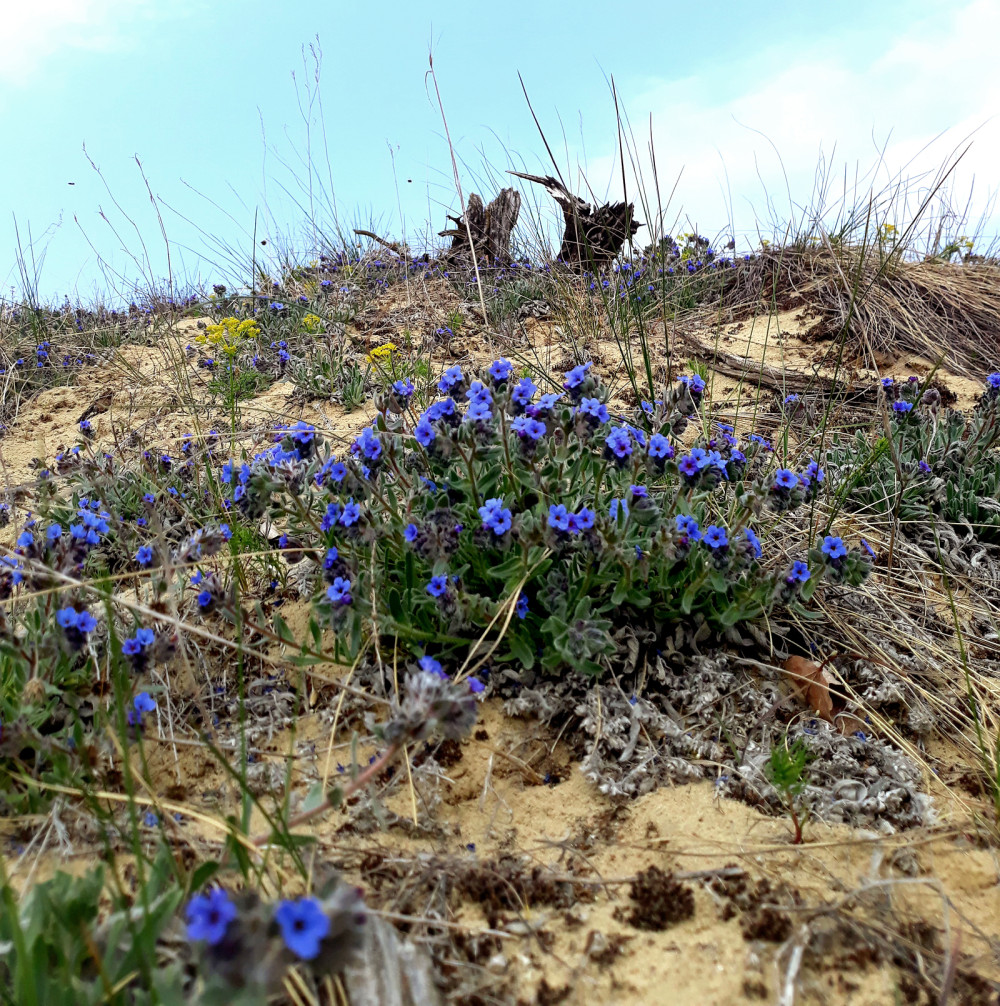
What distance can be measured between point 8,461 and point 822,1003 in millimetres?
6074

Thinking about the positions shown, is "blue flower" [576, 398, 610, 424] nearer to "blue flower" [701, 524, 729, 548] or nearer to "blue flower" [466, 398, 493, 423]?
"blue flower" [466, 398, 493, 423]

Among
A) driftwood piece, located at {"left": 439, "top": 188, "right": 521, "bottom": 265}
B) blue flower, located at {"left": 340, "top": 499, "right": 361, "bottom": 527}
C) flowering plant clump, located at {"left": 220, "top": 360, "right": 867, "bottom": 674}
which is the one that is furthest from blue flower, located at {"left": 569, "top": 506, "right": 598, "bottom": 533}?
driftwood piece, located at {"left": 439, "top": 188, "right": 521, "bottom": 265}

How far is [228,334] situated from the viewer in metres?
6.60

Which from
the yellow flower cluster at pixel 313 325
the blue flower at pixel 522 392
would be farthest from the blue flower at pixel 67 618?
the yellow flower cluster at pixel 313 325

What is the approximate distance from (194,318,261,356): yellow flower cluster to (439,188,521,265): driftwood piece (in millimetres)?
3524

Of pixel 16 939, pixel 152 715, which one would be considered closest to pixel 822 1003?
pixel 16 939

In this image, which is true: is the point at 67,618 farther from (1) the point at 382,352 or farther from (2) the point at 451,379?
(1) the point at 382,352

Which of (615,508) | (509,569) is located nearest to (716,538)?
(615,508)

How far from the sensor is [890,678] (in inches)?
112

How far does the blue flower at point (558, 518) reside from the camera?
249 centimetres

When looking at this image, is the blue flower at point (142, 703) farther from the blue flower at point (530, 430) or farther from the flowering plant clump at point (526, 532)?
the blue flower at point (530, 430)

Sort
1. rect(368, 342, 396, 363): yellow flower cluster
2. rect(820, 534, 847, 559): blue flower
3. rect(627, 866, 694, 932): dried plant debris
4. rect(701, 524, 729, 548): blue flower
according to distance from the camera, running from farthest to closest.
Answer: rect(368, 342, 396, 363): yellow flower cluster, rect(820, 534, 847, 559): blue flower, rect(701, 524, 729, 548): blue flower, rect(627, 866, 694, 932): dried plant debris

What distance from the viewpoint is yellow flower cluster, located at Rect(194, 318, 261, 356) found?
614cm

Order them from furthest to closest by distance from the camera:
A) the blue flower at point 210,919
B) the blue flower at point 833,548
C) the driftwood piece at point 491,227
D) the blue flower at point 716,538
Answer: the driftwood piece at point 491,227, the blue flower at point 833,548, the blue flower at point 716,538, the blue flower at point 210,919
